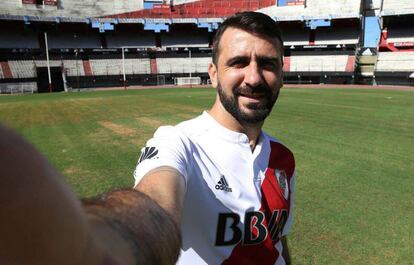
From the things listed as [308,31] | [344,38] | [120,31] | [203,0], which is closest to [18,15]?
[120,31]

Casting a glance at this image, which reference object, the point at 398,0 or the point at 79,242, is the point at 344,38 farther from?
the point at 79,242

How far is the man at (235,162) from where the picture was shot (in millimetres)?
1838

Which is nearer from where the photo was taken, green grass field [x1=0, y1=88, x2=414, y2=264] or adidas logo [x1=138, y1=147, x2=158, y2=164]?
adidas logo [x1=138, y1=147, x2=158, y2=164]

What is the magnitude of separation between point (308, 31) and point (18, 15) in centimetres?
4295

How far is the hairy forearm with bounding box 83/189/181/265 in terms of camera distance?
75cm

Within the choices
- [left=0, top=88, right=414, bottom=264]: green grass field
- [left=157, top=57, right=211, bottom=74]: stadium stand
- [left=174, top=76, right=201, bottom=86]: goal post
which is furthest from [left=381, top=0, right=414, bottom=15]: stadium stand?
[left=0, top=88, right=414, bottom=264]: green grass field

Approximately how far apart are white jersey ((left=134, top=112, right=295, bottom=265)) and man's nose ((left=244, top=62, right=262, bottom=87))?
0.32 m

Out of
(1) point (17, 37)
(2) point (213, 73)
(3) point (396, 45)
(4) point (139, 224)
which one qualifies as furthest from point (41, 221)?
(3) point (396, 45)

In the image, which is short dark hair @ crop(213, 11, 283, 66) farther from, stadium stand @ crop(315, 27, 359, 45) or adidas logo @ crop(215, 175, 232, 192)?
stadium stand @ crop(315, 27, 359, 45)

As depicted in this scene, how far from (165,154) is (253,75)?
0.72 meters

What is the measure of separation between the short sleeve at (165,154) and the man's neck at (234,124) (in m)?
0.32

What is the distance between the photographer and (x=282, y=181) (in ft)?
7.36

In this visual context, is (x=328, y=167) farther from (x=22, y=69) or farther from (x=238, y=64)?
(x=22, y=69)

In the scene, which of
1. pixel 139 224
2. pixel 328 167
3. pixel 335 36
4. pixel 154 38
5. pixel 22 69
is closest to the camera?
pixel 139 224
